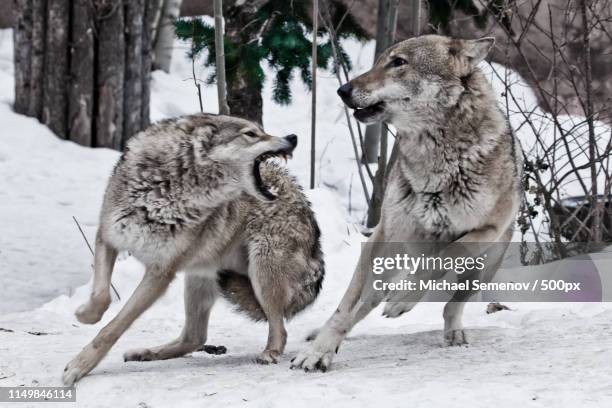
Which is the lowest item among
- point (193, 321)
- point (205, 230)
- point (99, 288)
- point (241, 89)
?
point (193, 321)

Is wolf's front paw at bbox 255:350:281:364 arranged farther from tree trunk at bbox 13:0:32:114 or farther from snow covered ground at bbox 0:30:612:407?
tree trunk at bbox 13:0:32:114

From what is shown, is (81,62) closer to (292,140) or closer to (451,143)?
(292,140)

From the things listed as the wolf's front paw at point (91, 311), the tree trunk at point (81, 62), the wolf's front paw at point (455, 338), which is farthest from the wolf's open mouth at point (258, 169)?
the tree trunk at point (81, 62)

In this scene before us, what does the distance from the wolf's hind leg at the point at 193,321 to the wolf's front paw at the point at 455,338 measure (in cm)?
135

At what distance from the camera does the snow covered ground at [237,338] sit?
356 cm

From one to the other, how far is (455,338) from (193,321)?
148cm

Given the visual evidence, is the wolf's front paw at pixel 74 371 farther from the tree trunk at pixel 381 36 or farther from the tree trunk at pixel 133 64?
the tree trunk at pixel 133 64

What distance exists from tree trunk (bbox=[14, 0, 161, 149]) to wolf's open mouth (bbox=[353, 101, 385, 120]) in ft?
20.2

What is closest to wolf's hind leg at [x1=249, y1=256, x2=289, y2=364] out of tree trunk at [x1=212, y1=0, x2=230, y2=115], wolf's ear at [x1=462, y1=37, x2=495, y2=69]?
wolf's ear at [x1=462, y1=37, x2=495, y2=69]

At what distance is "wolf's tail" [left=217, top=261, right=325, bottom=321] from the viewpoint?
503cm

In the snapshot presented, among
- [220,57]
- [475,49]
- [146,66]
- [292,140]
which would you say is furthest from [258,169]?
[146,66]

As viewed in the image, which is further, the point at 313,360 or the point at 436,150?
the point at 436,150

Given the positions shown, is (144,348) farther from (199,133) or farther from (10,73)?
(10,73)

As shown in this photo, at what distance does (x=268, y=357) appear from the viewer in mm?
4793
